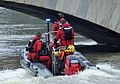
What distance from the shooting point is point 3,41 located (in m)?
32.0

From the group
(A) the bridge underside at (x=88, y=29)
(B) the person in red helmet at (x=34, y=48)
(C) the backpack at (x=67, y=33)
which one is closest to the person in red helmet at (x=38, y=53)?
(B) the person in red helmet at (x=34, y=48)

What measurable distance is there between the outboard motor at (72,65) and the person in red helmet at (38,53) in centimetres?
212

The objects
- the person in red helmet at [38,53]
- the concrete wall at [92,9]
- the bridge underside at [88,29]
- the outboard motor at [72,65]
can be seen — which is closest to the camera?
the outboard motor at [72,65]

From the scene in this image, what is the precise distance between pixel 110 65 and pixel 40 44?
3.56m

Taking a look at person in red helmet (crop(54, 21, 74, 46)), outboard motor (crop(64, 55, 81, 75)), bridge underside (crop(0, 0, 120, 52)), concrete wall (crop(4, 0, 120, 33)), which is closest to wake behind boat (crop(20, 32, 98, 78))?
outboard motor (crop(64, 55, 81, 75))

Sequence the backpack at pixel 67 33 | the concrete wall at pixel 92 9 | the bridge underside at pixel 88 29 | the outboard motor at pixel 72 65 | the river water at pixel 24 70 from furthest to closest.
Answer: the bridge underside at pixel 88 29 → the concrete wall at pixel 92 9 → the backpack at pixel 67 33 → the outboard motor at pixel 72 65 → the river water at pixel 24 70

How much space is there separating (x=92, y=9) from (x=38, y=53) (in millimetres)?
6287

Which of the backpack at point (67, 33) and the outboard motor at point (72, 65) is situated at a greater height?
the backpack at point (67, 33)

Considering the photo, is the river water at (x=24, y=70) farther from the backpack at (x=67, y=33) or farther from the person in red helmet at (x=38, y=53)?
the backpack at (x=67, y=33)

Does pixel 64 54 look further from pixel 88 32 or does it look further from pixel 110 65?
pixel 88 32

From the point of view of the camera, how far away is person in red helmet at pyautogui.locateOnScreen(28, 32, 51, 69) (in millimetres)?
19797

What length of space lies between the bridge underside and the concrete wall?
1163mm

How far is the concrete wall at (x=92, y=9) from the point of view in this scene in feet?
77.9

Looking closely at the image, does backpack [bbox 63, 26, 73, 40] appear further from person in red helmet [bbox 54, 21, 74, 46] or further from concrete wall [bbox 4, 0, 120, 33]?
concrete wall [bbox 4, 0, 120, 33]
